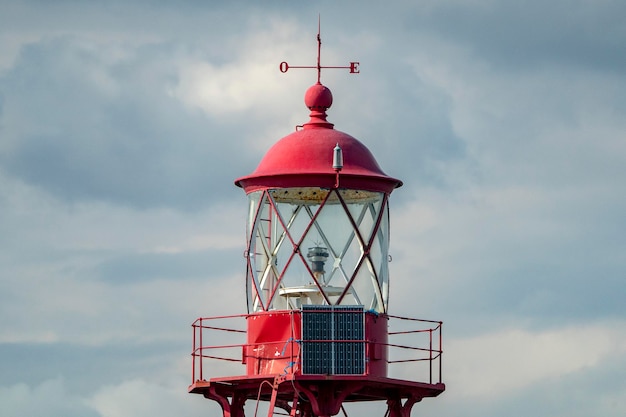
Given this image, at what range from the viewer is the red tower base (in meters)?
75.9

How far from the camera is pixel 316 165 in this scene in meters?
77.6

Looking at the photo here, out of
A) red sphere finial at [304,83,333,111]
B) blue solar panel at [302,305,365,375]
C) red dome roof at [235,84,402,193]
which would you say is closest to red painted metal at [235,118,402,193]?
red dome roof at [235,84,402,193]

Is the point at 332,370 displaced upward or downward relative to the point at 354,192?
downward

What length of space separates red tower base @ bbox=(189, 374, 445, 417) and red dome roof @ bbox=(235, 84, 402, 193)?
490 cm

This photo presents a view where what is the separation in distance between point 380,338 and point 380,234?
2.75 meters

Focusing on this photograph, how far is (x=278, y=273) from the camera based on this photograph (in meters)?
78.0

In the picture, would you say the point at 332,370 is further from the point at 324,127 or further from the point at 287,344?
the point at 324,127

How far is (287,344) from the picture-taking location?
76.4 m

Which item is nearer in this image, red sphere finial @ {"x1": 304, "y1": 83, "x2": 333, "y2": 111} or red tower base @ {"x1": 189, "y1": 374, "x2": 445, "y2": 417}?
red tower base @ {"x1": 189, "y1": 374, "x2": 445, "y2": 417}

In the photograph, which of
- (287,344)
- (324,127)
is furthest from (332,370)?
(324,127)

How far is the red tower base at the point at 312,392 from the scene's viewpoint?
75.9 metres

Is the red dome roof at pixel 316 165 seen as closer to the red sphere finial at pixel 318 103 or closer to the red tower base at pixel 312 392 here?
the red sphere finial at pixel 318 103

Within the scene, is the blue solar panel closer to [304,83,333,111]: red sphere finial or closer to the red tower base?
the red tower base

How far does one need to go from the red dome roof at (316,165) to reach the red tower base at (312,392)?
4.90 m
